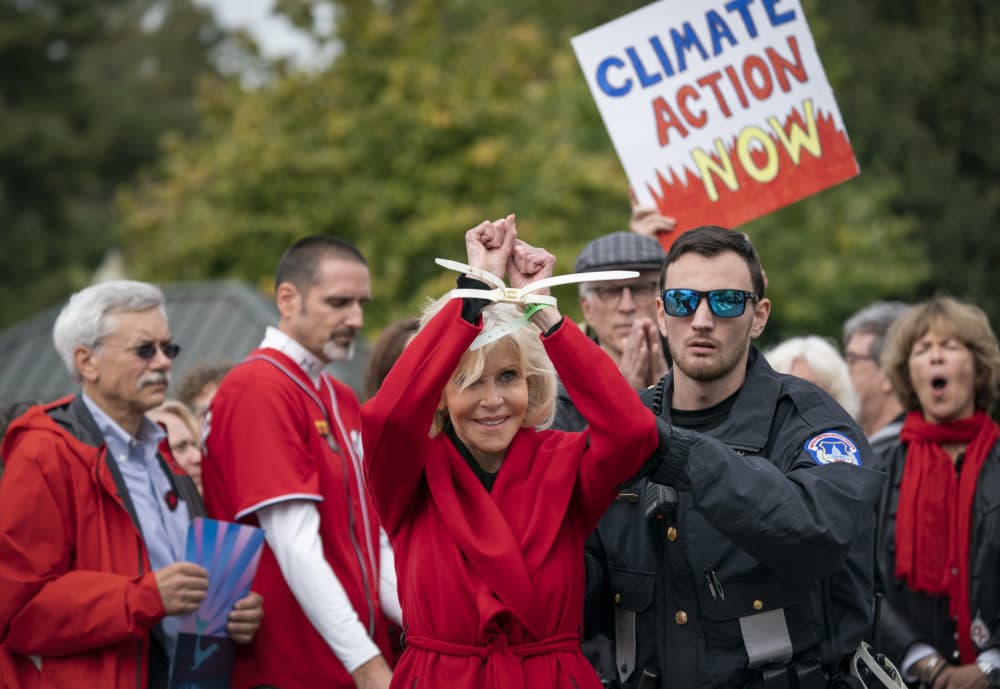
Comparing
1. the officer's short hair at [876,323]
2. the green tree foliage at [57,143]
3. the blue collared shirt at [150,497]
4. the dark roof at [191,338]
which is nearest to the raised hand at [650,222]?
the blue collared shirt at [150,497]

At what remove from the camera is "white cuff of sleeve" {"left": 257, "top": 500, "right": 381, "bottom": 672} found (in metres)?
4.86

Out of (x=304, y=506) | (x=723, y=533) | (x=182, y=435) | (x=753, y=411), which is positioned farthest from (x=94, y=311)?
(x=723, y=533)

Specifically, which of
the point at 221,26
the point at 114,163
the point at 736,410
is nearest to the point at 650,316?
the point at 736,410

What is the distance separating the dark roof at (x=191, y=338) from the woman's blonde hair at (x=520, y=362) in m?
8.04

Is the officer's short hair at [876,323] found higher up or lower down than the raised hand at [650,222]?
lower down

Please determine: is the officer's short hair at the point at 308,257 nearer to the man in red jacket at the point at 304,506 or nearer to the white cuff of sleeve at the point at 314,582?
the man in red jacket at the point at 304,506

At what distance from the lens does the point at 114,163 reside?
37500 mm

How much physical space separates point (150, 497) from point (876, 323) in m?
4.29

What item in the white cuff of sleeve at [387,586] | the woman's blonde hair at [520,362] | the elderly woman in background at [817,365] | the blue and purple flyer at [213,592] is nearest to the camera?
the woman's blonde hair at [520,362]

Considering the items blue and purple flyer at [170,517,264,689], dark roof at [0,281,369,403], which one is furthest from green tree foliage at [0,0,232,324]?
blue and purple flyer at [170,517,264,689]

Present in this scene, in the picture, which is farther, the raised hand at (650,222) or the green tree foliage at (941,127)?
the green tree foliage at (941,127)

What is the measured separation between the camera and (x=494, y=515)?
147 inches

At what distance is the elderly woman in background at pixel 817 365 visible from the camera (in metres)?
6.50

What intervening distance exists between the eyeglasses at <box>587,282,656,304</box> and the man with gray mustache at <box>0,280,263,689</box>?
5.70ft
